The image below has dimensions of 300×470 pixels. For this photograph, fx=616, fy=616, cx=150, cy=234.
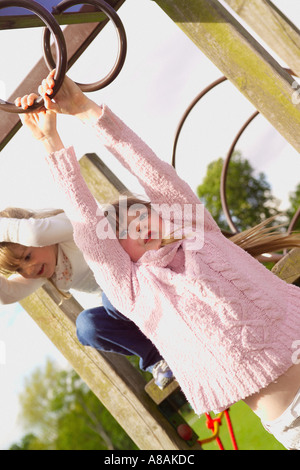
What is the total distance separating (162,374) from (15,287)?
0.62 meters

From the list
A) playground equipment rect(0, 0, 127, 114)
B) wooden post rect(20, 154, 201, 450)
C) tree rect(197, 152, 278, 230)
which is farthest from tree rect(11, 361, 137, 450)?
playground equipment rect(0, 0, 127, 114)

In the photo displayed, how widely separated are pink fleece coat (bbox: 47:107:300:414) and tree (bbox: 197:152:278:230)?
17.6 meters

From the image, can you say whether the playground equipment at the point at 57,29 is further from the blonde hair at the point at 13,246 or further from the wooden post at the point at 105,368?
the wooden post at the point at 105,368

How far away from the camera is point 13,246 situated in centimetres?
217

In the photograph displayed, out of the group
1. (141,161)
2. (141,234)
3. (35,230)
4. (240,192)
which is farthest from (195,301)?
(240,192)

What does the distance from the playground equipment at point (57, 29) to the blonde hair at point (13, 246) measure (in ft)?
2.35

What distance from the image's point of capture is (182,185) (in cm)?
162

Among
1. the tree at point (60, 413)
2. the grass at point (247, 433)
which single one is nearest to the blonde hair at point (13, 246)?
the grass at point (247, 433)

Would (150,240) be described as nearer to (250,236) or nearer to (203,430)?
(250,236)

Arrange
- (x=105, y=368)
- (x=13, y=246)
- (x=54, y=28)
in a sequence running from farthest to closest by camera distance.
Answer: (x=105, y=368), (x=13, y=246), (x=54, y=28)

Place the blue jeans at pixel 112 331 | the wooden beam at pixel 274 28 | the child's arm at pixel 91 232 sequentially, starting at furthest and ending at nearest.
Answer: the blue jeans at pixel 112 331, the wooden beam at pixel 274 28, the child's arm at pixel 91 232

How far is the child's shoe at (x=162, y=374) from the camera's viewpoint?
7.16 feet

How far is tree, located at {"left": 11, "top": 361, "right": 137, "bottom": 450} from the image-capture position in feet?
69.9

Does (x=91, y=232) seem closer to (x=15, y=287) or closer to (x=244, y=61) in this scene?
(x=244, y=61)
